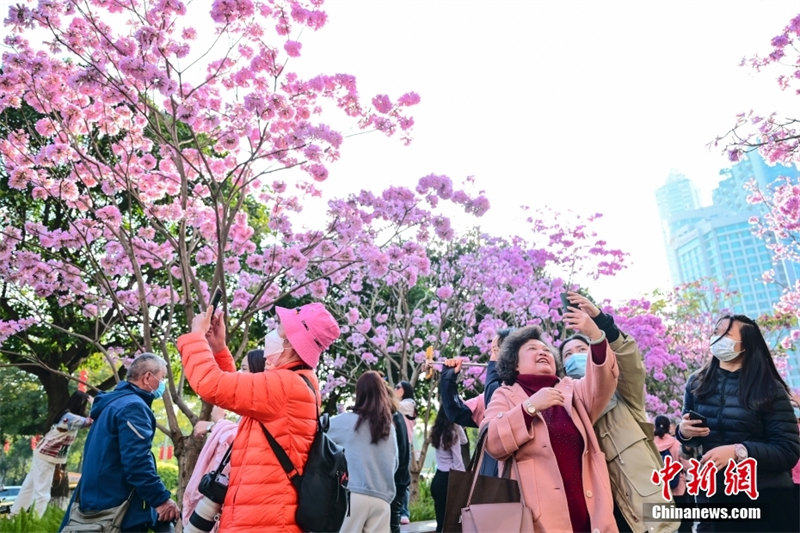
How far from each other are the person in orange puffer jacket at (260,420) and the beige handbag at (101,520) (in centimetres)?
127

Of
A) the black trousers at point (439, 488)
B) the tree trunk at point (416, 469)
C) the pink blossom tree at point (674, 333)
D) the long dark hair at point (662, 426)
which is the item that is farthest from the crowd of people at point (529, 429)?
the pink blossom tree at point (674, 333)

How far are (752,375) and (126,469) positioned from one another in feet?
12.1

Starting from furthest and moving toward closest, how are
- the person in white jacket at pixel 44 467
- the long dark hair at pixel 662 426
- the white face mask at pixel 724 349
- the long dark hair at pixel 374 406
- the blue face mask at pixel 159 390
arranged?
the person in white jacket at pixel 44 467 < the long dark hair at pixel 662 426 < the long dark hair at pixel 374 406 < the blue face mask at pixel 159 390 < the white face mask at pixel 724 349

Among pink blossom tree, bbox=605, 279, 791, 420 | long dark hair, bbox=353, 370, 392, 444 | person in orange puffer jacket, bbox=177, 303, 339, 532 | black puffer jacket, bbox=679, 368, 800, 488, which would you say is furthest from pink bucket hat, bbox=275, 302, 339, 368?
pink blossom tree, bbox=605, 279, 791, 420

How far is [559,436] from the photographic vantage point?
8.86ft

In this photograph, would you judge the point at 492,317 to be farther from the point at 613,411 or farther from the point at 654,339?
the point at 613,411

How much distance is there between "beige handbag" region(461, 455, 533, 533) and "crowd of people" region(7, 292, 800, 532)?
0.28ft

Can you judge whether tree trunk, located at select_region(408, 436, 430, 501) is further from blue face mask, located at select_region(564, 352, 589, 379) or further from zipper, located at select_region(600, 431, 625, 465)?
zipper, located at select_region(600, 431, 625, 465)

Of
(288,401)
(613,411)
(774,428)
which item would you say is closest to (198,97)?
(288,401)

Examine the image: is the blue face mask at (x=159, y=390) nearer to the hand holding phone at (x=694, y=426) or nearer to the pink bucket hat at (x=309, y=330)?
the pink bucket hat at (x=309, y=330)

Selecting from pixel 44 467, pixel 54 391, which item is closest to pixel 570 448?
pixel 44 467

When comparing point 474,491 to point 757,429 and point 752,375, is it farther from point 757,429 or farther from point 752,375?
point 752,375

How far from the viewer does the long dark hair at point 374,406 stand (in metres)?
4.85

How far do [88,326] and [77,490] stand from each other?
539 inches
